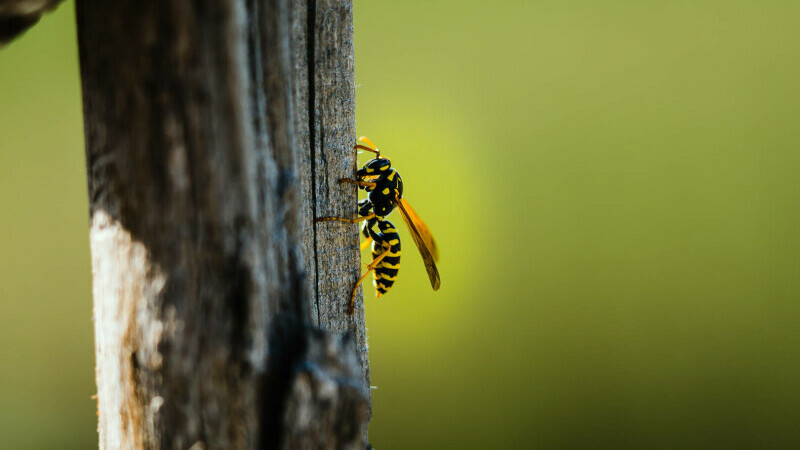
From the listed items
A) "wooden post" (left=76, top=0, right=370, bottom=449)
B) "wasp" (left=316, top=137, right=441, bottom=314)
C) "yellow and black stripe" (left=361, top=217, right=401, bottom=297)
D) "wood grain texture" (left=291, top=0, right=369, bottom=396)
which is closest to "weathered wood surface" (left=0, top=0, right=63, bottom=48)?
"wooden post" (left=76, top=0, right=370, bottom=449)

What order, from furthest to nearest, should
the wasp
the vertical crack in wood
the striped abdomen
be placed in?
1. the striped abdomen
2. the wasp
3. the vertical crack in wood

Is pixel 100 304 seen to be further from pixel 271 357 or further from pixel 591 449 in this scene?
pixel 591 449

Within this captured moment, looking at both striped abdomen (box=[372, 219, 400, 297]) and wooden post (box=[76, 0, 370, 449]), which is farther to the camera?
striped abdomen (box=[372, 219, 400, 297])

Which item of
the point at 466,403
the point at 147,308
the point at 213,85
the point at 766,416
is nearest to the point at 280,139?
the point at 213,85

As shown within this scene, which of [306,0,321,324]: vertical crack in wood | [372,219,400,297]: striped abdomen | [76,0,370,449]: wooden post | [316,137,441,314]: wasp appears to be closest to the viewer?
[76,0,370,449]: wooden post

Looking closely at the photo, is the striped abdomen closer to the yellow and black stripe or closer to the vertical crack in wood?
the yellow and black stripe

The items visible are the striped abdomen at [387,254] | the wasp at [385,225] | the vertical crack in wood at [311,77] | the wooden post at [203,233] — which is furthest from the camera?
the striped abdomen at [387,254]

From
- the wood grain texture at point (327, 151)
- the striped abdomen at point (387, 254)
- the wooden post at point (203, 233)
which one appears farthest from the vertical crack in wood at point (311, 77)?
the striped abdomen at point (387, 254)

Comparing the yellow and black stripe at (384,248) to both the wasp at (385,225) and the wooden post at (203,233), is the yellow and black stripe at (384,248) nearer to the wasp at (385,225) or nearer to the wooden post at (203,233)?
the wasp at (385,225)

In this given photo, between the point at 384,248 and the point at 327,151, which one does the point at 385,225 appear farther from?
the point at 327,151
